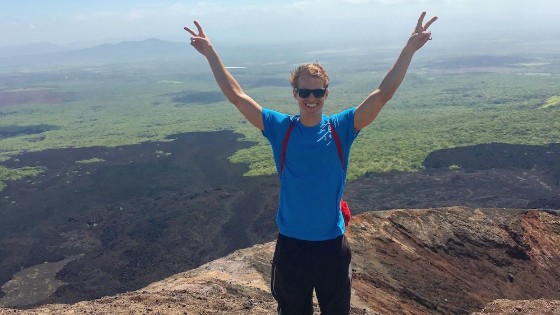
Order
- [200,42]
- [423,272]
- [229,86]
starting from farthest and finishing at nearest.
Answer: [423,272]
[200,42]
[229,86]

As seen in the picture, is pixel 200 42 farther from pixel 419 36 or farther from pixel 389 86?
pixel 419 36

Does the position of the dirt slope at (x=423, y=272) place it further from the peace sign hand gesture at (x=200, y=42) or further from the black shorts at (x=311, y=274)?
the peace sign hand gesture at (x=200, y=42)

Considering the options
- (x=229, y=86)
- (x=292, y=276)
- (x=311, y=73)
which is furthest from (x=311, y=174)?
(x=229, y=86)

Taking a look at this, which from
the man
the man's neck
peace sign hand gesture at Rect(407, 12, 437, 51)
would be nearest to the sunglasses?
the man

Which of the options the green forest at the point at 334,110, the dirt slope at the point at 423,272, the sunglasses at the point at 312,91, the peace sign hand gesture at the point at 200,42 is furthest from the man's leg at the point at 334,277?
the green forest at the point at 334,110

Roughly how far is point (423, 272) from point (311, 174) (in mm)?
13071

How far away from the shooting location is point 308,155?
12.9ft

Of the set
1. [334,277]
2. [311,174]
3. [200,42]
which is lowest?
[334,277]

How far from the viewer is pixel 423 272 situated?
15.7 meters

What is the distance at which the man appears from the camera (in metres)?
3.93

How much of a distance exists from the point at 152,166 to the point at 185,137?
1880 centimetres

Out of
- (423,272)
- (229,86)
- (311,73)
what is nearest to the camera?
(311,73)

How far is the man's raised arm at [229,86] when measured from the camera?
4.11 metres

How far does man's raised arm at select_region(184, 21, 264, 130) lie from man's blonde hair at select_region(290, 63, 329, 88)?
0.38m
